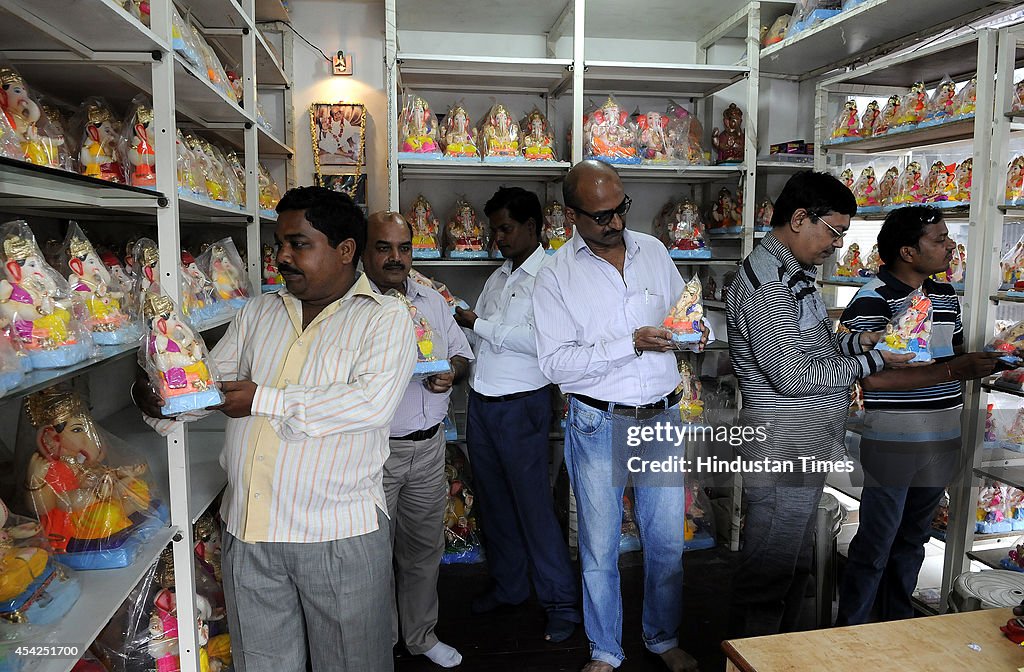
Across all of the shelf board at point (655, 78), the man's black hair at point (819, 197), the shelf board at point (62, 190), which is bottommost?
the shelf board at point (62, 190)

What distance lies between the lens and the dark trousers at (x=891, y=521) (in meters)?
2.64

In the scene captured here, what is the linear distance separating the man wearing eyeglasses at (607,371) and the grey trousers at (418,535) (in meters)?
0.54

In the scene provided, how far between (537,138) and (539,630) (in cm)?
237

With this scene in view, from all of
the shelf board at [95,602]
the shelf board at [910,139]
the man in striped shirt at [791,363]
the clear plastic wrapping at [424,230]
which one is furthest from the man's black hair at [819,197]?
the shelf board at [95,602]

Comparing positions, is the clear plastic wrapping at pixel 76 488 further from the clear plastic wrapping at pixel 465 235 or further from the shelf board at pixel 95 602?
the clear plastic wrapping at pixel 465 235

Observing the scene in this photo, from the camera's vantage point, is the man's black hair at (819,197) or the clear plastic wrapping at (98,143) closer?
the clear plastic wrapping at (98,143)

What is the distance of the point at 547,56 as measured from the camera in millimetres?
4000

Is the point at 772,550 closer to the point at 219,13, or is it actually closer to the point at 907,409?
the point at 907,409

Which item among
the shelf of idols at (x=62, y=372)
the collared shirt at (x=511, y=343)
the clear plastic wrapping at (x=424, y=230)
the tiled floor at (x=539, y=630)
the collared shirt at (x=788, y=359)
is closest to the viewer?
the shelf of idols at (x=62, y=372)

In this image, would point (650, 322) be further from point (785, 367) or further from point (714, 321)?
point (714, 321)

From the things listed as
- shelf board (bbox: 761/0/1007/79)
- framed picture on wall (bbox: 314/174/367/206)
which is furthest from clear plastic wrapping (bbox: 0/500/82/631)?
shelf board (bbox: 761/0/1007/79)

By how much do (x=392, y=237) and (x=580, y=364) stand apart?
0.84m

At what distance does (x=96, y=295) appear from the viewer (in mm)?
1602

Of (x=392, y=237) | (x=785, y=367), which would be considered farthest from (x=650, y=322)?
(x=392, y=237)
